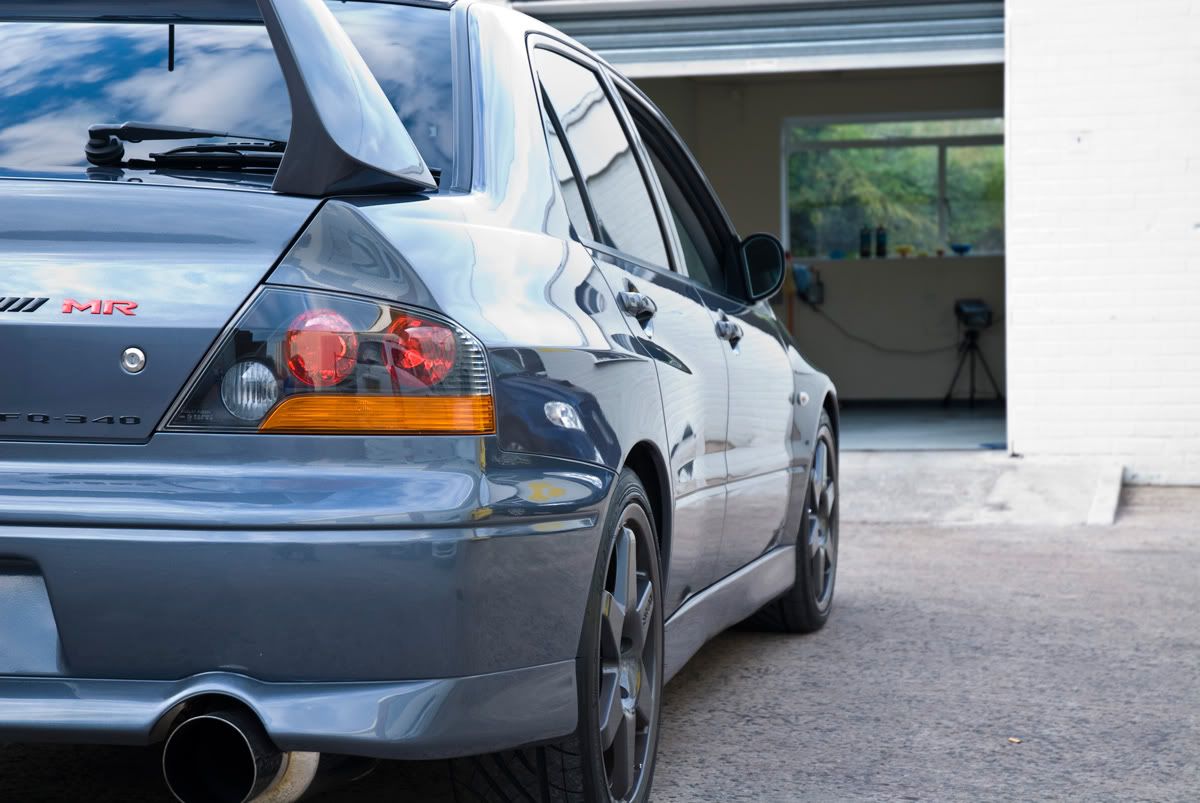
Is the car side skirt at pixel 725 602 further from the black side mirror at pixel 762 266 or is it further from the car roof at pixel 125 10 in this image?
the car roof at pixel 125 10

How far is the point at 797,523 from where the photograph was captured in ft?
16.0

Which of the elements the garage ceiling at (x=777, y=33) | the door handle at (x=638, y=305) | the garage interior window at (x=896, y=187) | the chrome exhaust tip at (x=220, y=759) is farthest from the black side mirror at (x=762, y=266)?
the garage interior window at (x=896, y=187)

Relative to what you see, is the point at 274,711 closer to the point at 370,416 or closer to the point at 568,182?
the point at 370,416

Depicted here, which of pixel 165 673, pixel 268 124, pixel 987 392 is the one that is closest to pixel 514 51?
pixel 268 124

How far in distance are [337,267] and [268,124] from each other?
47 centimetres

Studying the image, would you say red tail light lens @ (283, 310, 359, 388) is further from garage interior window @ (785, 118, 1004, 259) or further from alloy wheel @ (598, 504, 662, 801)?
garage interior window @ (785, 118, 1004, 259)

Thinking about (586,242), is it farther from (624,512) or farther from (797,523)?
(797,523)

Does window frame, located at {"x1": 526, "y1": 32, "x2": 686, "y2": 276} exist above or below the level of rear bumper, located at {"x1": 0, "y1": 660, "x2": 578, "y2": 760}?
above

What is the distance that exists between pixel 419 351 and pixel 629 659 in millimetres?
972

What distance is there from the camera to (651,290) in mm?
3410

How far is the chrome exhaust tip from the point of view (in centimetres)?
224

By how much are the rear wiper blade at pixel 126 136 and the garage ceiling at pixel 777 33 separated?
8.19 metres

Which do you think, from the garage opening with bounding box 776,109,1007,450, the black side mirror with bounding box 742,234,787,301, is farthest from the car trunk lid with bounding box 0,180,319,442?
the garage opening with bounding box 776,109,1007,450

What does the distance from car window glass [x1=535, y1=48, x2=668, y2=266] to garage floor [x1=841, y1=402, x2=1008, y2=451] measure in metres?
7.39
